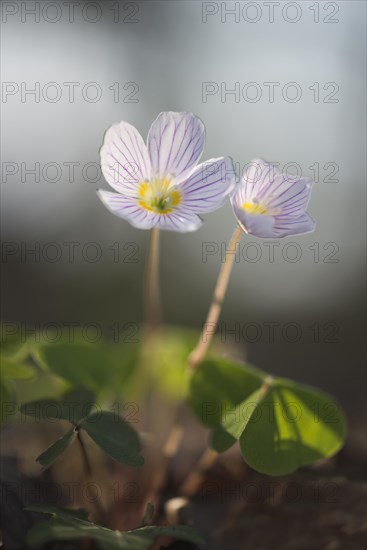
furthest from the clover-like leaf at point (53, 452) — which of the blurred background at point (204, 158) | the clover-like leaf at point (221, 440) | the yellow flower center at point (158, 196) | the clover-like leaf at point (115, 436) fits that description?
the blurred background at point (204, 158)

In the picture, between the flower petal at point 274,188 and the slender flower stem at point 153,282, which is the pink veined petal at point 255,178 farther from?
the slender flower stem at point 153,282

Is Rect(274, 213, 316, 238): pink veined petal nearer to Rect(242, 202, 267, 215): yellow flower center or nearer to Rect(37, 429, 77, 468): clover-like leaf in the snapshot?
Rect(242, 202, 267, 215): yellow flower center

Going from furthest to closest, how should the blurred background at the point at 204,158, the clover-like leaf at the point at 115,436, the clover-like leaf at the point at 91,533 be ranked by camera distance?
the blurred background at the point at 204,158
the clover-like leaf at the point at 115,436
the clover-like leaf at the point at 91,533

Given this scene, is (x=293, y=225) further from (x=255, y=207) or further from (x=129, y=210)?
(x=129, y=210)

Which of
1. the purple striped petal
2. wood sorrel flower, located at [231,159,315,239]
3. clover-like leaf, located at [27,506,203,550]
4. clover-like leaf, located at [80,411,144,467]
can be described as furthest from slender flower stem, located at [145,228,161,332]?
clover-like leaf, located at [27,506,203,550]

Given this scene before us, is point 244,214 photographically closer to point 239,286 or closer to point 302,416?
point 302,416

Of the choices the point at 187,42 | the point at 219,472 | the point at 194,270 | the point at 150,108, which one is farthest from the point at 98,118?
the point at 219,472
